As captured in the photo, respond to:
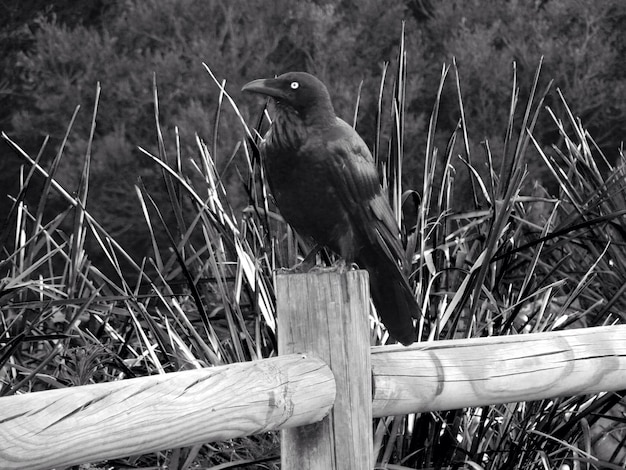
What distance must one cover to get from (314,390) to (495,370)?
49cm

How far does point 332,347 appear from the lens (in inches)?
68.1

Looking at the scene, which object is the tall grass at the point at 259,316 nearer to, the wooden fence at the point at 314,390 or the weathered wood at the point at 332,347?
the wooden fence at the point at 314,390

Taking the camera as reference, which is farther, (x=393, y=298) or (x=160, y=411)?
(x=393, y=298)

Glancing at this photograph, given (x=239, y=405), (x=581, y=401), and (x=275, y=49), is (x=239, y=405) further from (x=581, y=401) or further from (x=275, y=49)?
(x=275, y=49)

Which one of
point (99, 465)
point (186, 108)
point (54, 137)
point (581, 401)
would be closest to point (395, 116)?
point (581, 401)

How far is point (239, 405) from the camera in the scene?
1.52 meters

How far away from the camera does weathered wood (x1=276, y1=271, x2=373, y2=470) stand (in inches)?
68.1

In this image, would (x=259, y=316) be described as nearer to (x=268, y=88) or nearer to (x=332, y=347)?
(x=268, y=88)

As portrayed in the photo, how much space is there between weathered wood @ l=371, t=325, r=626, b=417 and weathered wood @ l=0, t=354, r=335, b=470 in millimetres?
204

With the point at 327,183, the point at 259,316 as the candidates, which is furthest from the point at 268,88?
the point at 259,316

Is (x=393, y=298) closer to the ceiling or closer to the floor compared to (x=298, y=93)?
closer to the floor

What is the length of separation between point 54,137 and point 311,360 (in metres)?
6.98

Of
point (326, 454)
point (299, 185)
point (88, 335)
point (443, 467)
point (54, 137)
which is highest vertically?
point (299, 185)

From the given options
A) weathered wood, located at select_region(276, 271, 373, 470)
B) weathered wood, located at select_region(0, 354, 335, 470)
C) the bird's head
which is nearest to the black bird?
the bird's head
